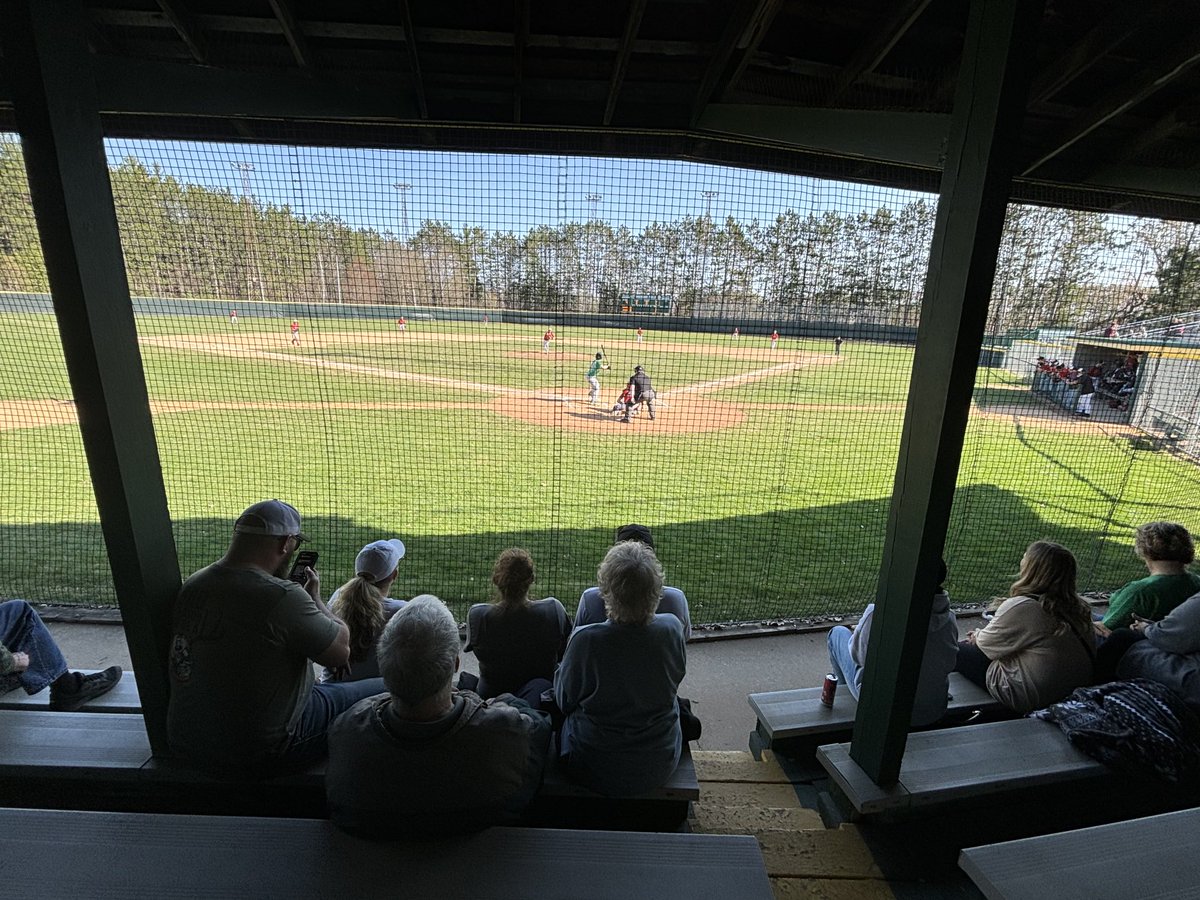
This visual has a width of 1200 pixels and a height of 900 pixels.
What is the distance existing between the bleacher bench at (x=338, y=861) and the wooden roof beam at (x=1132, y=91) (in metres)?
3.42

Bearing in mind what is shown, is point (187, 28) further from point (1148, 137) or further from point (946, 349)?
point (1148, 137)

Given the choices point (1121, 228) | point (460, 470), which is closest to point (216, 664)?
point (1121, 228)

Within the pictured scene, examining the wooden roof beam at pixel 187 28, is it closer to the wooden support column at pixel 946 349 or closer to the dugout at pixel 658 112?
the dugout at pixel 658 112

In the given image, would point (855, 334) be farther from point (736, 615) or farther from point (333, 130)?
point (333, 130)

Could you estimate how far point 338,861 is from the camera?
1358mm

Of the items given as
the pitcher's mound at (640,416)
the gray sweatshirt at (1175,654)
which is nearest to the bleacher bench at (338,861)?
the gray sweatshirt at (1175,654)

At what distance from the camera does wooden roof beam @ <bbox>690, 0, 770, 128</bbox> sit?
2.20 metres

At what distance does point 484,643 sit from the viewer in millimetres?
2270

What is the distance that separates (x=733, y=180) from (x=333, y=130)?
2.28 metres

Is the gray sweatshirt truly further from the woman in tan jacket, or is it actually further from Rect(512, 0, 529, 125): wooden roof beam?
Rect(512, 0, 529, 125): wooden roof beam

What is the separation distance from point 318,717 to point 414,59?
8.36ft

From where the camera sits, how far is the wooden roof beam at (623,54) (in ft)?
7.26

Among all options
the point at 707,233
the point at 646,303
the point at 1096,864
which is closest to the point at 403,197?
the point at 646,303

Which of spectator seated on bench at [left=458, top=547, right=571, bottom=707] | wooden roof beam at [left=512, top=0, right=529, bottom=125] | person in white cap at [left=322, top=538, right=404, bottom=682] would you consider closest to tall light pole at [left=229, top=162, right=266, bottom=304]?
wooden roof beam at [left=512, top=0, right=529, bottom=125]
